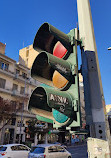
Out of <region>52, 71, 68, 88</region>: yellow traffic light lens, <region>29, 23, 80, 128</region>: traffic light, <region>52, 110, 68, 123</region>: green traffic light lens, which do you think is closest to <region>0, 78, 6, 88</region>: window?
<region>29, 23, 80, 128</region>: traffic light

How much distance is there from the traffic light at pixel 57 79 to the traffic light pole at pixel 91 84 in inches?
12.2

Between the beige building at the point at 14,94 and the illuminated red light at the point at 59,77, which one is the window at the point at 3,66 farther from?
the illuminated red light at the point at 59,77

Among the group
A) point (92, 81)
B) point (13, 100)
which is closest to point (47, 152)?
point (92, 81)

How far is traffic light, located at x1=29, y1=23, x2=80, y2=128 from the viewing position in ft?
5.95

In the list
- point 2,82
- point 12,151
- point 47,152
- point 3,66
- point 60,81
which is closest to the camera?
point 60,81

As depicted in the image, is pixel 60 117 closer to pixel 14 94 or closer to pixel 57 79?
pixel 57 79

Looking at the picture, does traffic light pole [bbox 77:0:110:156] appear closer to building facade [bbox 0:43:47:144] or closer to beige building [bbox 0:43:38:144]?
building facade [bbox 0:43:47:144]

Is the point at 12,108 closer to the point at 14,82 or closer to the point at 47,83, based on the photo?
the point at 14,82

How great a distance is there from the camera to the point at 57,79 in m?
2.39

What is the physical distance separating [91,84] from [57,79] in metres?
0.54

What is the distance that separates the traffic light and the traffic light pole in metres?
0.31

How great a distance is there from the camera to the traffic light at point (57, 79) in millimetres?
1814

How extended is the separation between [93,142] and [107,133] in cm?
25

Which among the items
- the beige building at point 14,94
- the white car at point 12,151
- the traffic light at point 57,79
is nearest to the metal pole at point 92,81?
the traffic light at point 57,79
